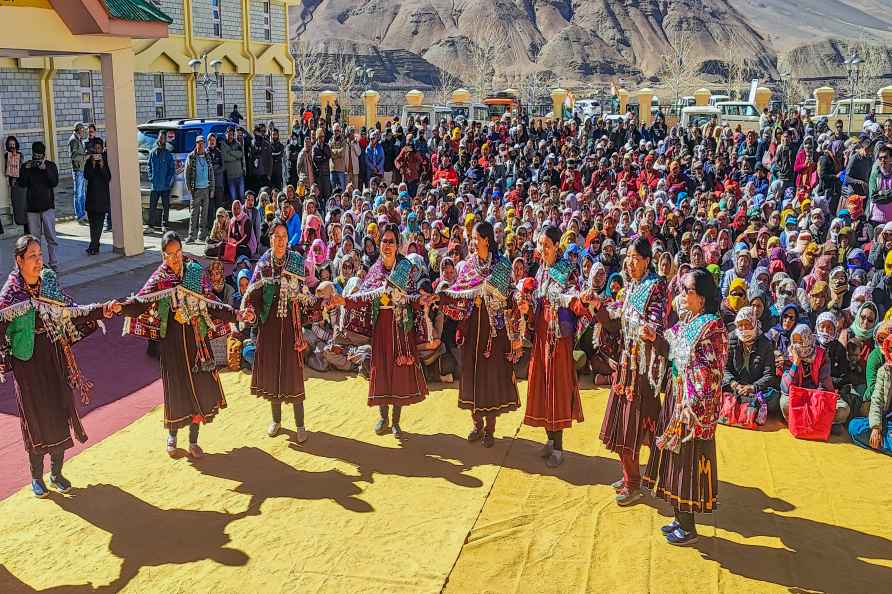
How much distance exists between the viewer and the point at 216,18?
94.7 feet

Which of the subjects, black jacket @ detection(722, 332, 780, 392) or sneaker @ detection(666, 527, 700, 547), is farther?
black jacket @ detection(722, 332, 780, 392)

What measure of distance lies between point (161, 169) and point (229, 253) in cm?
506

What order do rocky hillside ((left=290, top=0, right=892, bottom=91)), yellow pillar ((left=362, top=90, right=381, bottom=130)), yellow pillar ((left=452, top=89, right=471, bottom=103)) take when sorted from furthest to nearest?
1. rocky hillside ((left=290, top=0, right=892, bottom=91))
2. yellow pillar ((left=452, top=89, right=471, bottom=103))
3. yellow pillar ((left=362, top=90, right=381, bottom=130))

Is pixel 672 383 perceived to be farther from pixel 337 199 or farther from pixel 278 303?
pixel 337 199

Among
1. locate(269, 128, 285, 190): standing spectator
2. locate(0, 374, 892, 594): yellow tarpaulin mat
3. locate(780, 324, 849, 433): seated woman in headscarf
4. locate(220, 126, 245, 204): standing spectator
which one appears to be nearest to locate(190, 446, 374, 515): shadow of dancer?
locate(0, 374, 892, 594): yellow tarpaulin mat

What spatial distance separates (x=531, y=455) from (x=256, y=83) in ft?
88.6

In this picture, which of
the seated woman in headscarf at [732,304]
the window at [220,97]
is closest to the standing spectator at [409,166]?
the seated woman in headscarf at [732,304]

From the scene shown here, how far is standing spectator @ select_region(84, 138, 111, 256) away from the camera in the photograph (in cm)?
1373

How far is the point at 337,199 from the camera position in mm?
14234

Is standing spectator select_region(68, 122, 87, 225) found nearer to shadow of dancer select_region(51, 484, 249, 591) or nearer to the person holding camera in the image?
shadow of dancer select_region(51, 484, 249, 591)

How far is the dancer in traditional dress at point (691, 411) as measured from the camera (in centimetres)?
538

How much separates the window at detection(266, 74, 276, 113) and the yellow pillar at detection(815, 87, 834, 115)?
21665 mm

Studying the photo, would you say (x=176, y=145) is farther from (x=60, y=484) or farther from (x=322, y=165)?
(x=60, y=484)

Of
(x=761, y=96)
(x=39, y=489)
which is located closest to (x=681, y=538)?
(x=39, y=489)
